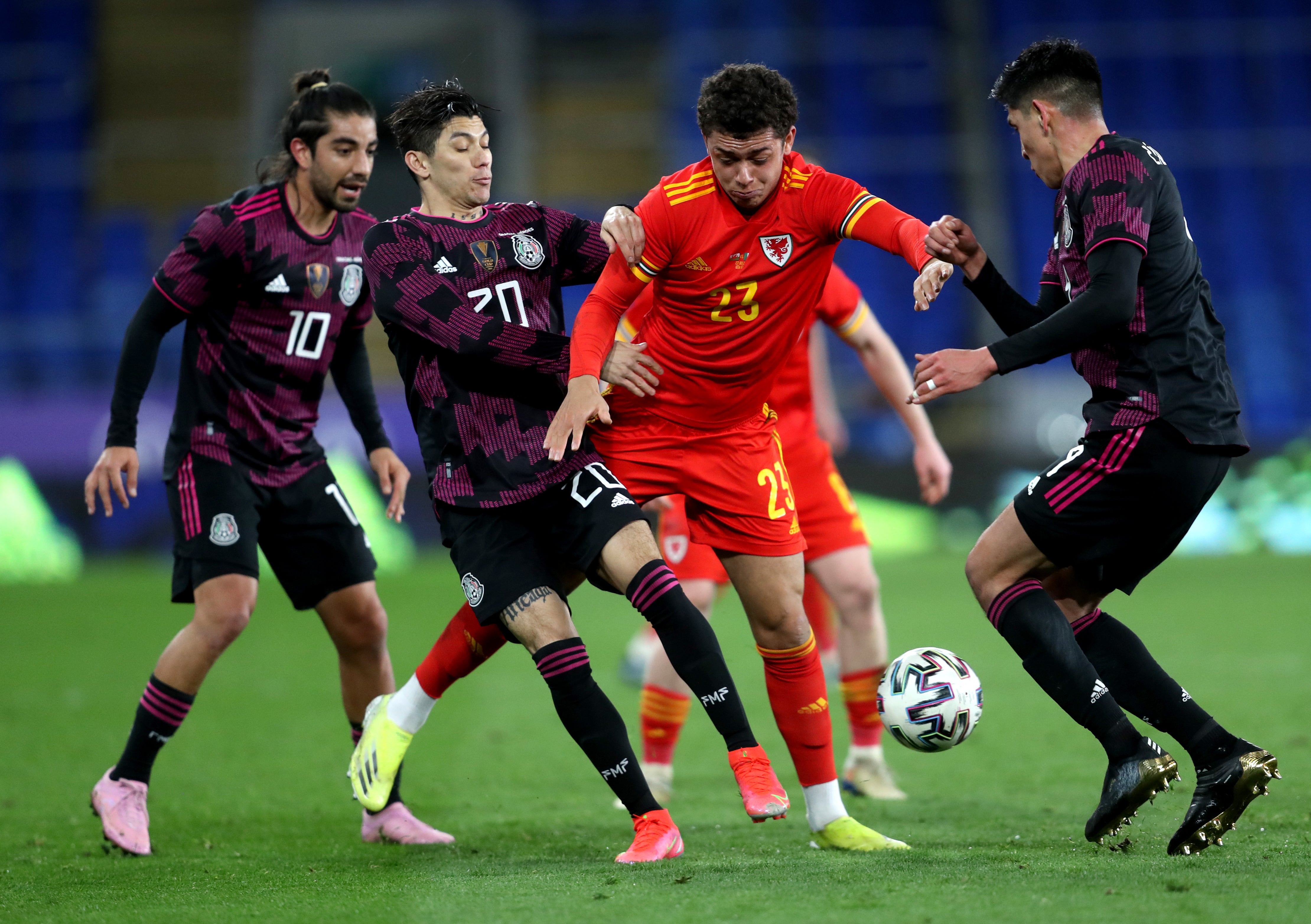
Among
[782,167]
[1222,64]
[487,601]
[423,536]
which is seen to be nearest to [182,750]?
[487,601]

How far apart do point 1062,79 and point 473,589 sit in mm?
2238

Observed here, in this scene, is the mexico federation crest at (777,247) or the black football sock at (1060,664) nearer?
the black football sock at (1060,664)

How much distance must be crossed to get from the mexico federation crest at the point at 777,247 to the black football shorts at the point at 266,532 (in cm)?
172

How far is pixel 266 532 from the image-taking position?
490 cm

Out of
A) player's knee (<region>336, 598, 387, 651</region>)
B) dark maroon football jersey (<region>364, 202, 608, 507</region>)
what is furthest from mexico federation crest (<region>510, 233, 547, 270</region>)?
player's knee (<region>336, 598, 387, 651</region>)

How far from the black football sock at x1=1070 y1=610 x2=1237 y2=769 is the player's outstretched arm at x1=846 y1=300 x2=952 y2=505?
1.34 m

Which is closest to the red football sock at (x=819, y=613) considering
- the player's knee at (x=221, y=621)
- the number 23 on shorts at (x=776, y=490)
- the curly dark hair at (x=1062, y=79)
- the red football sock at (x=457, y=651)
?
the number 23 on shorts at (x=776, y=490)

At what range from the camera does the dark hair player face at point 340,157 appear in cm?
481

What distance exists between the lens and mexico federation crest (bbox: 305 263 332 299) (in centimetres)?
Result: 487

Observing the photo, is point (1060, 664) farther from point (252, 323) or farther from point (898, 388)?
point (252, 323)

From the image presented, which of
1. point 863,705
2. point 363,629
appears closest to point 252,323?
point 363,629

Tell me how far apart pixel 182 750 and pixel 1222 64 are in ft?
58.4

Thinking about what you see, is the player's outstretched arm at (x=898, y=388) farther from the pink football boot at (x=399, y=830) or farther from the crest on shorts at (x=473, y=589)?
the pink football boot at (x=399, y=830)

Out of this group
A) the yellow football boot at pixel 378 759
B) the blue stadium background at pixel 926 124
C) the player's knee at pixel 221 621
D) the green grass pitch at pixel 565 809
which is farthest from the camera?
the blue stadium background at pixel 926 124
